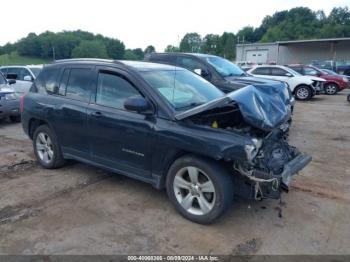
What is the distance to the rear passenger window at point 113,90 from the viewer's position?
4.45 m

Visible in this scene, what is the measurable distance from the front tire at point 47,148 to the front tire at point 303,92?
515 inches

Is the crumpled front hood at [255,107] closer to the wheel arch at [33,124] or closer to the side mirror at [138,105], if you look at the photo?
the side mirror at [138,105]

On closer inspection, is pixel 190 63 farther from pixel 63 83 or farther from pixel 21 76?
pixel 21 76

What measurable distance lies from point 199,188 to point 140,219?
30.7 inches

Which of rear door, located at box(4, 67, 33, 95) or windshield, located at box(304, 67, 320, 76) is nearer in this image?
rear door, located at box(4, 67, 33, 95)

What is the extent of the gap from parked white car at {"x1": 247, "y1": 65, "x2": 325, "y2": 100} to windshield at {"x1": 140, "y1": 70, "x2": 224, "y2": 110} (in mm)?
11268

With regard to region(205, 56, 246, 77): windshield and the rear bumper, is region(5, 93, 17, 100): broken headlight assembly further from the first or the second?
region(205, 56, 246, 77): windshield

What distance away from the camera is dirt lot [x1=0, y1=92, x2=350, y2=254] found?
3448 mm

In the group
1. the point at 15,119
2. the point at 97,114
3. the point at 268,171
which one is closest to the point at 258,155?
the point at 268,171

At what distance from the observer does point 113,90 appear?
4629 mm

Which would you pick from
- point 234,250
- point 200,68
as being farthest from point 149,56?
point 234,250

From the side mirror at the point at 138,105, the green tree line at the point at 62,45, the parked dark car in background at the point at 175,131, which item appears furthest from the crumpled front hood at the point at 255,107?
the green tree line at the point at 62,45

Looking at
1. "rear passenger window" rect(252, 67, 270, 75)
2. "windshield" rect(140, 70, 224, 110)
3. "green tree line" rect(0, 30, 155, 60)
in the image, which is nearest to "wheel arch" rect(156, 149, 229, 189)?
"windshield" rect(140, 70, 224, 110)

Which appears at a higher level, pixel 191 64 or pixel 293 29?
pixel 293 29
